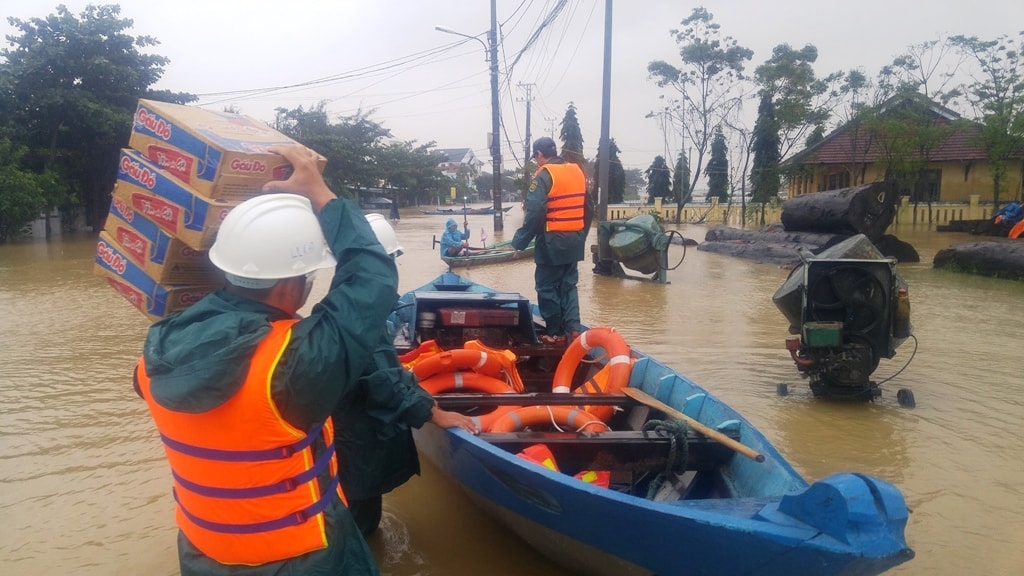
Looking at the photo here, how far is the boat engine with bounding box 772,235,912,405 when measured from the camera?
5.66m

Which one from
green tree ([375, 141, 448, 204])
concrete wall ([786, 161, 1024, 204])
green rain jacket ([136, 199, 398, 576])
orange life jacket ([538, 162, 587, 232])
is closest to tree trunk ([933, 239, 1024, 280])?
orange life jacket ([538, 162, 587, 232])

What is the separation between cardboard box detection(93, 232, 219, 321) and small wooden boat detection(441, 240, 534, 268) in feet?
41.4

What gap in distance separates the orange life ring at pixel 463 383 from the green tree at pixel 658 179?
37.1 m

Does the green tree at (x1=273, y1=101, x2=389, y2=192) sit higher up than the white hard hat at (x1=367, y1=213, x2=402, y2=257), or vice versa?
the green tree at (x1=273, y1=101, x2=389, y2=192)

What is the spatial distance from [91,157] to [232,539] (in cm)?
2662

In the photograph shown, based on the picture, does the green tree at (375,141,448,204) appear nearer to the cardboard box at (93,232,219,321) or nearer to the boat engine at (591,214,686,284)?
the boat engine at (591,214,686,284)

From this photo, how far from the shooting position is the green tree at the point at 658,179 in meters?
41.6

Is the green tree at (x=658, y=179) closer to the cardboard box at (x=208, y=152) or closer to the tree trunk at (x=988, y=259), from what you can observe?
the tree trunk at (x=988, y=259)

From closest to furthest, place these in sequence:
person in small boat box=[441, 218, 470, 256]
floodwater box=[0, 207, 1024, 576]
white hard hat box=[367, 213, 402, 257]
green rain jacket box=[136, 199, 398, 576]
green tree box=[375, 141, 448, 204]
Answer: green rain jacket box=[136, 199, 398, 576] → white hard hat box=[367, 213, 402, 257] → floodwater box=[0, 207, 1024, 576] → person in small boat box=[441, 218, 470, 256] → green tree box=[375, 141, 448, 204]

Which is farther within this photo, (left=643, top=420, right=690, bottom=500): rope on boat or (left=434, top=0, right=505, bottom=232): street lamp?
(left=434, top=0, right=505, bottom=232): street lamp

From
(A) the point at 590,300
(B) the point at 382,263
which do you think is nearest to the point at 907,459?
(B) the point at 382,263

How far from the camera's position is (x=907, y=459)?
4945mm

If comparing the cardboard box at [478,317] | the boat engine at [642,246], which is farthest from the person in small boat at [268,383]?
the boat engine at [642,246]

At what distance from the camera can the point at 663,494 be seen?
3611 millimetres
